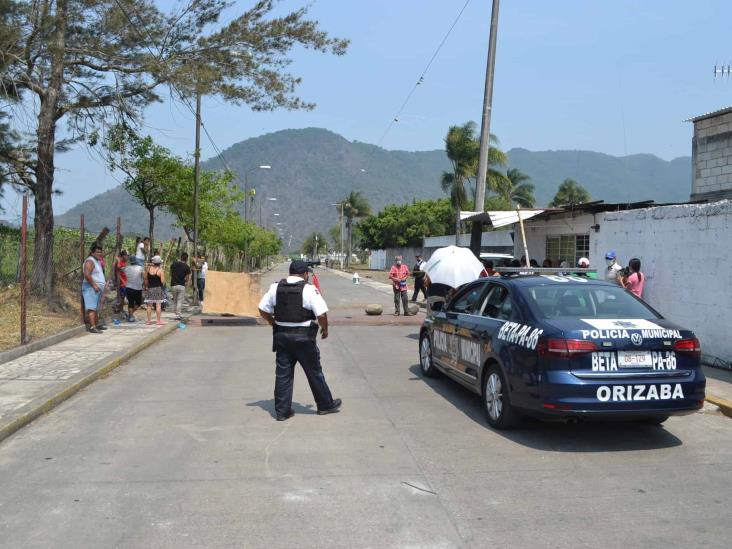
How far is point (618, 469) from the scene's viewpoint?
5621mm

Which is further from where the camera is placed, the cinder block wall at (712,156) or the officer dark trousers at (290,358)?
the cinder block wall at (712,156)

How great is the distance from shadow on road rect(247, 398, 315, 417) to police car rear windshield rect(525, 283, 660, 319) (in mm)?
2713

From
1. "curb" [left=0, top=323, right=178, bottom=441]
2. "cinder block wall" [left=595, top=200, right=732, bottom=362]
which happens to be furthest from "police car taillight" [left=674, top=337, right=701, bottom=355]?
"curb" [left=0, top=323, right=178, bottom=441]

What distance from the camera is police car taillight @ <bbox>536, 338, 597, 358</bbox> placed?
6.01 metres

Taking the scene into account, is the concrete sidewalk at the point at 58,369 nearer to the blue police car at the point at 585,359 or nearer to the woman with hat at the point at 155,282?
the woman with hat at the point at 155,282

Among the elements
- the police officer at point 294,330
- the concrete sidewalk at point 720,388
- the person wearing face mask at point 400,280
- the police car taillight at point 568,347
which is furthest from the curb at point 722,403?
the person wearing face mask at point 400,280

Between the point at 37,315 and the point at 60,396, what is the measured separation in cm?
790

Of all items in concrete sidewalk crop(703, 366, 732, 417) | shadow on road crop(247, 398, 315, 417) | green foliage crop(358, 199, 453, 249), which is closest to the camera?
shadow on road crop(247, 398, 315, 417)

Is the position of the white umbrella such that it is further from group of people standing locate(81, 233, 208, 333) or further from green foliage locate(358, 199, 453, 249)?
green foliage locate(358, 199, 453, 249)

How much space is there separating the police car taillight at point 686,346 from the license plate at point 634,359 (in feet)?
0.96

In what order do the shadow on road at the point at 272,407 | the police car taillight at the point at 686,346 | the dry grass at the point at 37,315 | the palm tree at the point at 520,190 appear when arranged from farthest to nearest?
the palm tree at the point at 520,190 < the dry grass at the point at 37,315 < the shadow on road at the point at 272,407 < the police car taillight at the point at 686,346

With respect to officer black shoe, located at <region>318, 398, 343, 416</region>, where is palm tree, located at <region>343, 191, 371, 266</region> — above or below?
above

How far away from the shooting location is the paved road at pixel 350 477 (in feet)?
14.1

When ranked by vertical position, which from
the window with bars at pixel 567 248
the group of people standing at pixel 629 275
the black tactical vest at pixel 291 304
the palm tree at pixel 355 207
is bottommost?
the black tactical vest at pixel 291 304
